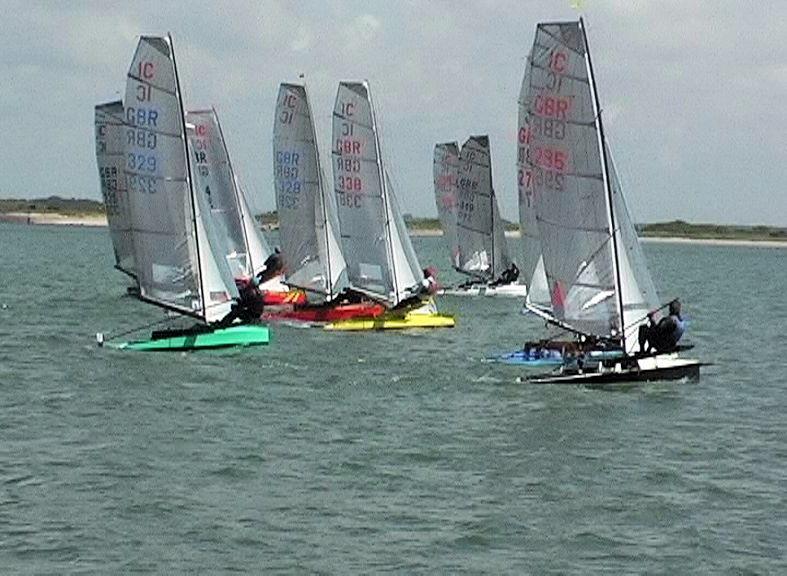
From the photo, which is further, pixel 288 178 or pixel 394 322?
pixel 288 178

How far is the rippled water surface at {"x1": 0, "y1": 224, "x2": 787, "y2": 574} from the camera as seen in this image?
625 inches

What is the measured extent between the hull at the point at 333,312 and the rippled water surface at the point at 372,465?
2.92 meters

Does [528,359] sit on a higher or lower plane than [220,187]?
lower

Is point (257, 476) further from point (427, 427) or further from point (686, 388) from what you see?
point (686, 388)

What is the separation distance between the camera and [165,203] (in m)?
30.9

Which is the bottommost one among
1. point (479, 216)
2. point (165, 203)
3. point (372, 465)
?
point (372, 465)

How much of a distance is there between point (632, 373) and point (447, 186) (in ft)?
109

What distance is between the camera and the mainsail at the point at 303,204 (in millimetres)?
40500

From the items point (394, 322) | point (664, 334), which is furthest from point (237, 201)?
point (664, 334)

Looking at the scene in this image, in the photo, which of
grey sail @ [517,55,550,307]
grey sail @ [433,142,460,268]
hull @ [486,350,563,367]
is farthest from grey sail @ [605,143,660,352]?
grey sail @ [433,142,460,268]

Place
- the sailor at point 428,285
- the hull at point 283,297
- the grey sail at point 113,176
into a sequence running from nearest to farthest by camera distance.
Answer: the sailor at point 428,285, the grey sail at point 113,176, the hull at point 283,297

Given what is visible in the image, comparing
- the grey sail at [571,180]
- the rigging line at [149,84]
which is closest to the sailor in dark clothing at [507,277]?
the grey sail at [571,180]

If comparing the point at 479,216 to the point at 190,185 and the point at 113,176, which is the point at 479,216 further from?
the point at 190,185

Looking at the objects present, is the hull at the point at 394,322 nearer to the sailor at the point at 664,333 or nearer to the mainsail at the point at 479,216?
the sailor at the point at 664,333
